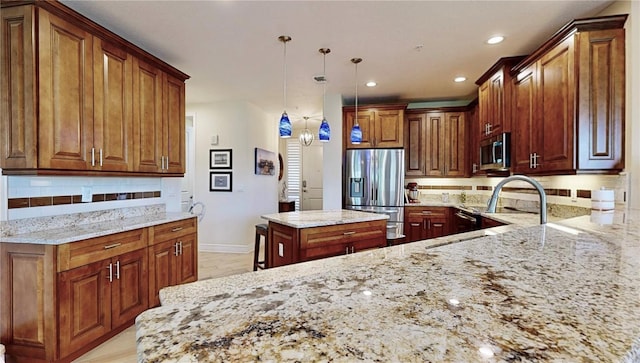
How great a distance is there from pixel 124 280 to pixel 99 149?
3.46 feet

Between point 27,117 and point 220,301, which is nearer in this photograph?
point 220,301

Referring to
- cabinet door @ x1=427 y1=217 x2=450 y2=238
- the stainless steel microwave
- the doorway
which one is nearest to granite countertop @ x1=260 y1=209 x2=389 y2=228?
the stainless steel microwave

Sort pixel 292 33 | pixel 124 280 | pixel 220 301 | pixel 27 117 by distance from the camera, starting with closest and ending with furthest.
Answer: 1. pixel 220 301
2. pixel 27 117
3. pixel 124 280
4. pixel 292 33

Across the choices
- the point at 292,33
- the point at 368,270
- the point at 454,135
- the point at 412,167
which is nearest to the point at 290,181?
the point at 412,167

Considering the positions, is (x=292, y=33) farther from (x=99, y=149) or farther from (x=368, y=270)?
(x=368, y=270)

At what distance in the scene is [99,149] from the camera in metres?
2.43

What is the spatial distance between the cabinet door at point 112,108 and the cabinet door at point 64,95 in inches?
2.4

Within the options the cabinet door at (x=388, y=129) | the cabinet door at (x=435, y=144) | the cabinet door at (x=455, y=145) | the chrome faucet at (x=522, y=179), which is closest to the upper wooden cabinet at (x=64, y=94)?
the chrome faucet at (x=522, y=179)

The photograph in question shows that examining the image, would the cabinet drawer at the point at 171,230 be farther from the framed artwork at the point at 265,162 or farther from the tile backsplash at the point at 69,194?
the framed artwork at the point at 265,162

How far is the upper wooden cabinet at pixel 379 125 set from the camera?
4609mm

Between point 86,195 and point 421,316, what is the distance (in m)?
3.06

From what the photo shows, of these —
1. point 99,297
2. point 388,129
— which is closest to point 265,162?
point 388,129

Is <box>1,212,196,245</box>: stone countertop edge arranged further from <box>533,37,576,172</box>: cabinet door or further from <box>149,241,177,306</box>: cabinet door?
<box>533,37,576,172</box>: cabinet door

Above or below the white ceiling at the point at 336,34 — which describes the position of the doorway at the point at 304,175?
below
